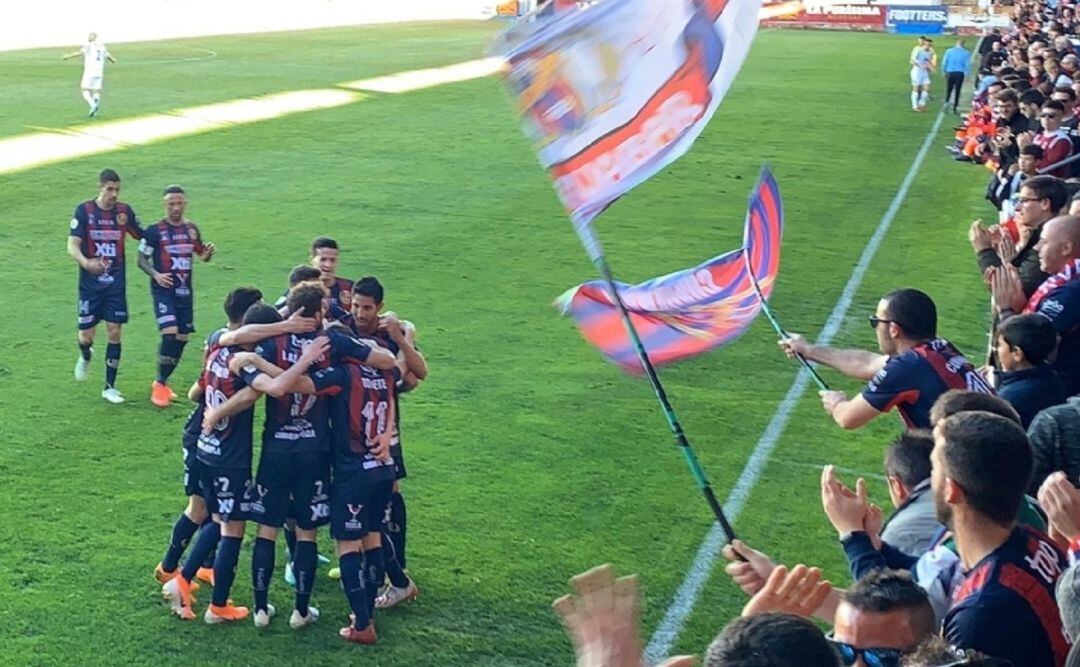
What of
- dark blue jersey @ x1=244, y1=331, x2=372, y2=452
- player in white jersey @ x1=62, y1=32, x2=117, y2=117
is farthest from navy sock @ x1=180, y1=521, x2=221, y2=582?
player in white jersey @ x1=62, y1=32, x2=117, y2=117

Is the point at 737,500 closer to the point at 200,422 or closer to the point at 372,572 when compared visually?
the point at 372,572

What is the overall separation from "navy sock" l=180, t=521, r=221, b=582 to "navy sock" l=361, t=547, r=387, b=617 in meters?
0.79

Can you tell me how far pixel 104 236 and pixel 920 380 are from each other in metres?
6.71

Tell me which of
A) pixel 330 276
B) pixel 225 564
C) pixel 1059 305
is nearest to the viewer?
pixel 225 564

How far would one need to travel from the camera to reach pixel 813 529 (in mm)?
8133

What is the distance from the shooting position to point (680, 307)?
5.60 metres

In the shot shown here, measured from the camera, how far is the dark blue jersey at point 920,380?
609cm

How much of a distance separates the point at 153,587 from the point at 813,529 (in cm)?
379

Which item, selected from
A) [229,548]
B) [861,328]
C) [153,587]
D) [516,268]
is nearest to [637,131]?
[229,548]

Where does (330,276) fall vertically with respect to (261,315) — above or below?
→ below

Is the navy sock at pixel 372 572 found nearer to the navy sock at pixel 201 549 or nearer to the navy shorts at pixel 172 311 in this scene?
the navy sock at pixel 201 549

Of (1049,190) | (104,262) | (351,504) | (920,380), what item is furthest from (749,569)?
→ (104,262)

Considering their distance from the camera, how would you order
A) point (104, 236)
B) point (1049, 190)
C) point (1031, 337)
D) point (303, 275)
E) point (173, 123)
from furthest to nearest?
point (173, 123) < point (104, 236) < point (1049, 190) < point (303, 275) < point (1031, 337)

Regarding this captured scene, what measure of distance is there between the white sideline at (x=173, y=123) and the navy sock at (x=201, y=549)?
14285 mm
